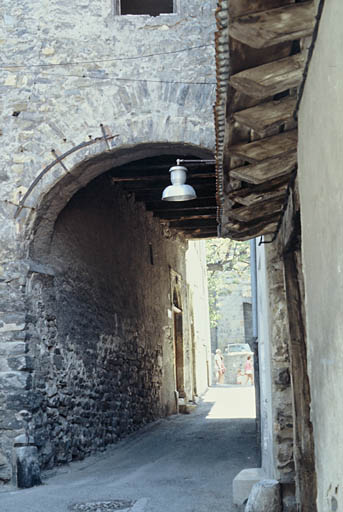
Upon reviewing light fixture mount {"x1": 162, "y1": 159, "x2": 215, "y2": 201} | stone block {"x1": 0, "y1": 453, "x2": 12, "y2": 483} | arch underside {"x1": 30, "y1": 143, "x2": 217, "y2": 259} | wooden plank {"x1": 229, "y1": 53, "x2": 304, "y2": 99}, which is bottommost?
stone block {"x1": 0, "y1": 453, "x2": 12, "y2": 483}

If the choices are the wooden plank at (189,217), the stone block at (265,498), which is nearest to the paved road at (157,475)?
the stone block at (265,498)

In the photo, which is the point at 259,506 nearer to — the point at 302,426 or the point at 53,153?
the point at 302,426

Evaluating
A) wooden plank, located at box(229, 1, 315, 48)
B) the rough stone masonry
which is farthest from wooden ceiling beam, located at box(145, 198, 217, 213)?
wooden plank, located at box(229, 1, 315, 48)

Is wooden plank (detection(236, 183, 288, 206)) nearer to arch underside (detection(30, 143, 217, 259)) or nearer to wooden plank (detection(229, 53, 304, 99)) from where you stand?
wooden plank (detection(229, 53, 304, 99))

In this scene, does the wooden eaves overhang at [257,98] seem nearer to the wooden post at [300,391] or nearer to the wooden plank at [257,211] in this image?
the wooden plank at [257,211]

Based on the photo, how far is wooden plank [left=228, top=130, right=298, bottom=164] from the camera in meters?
3.62

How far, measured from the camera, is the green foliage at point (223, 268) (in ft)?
92.3

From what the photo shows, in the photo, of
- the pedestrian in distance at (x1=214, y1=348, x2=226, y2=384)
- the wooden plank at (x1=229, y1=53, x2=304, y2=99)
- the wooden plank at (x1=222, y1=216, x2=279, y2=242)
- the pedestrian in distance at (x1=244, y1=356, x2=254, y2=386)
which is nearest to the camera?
the wooden plank at (x1=229, y1=53, x2=304, y2=99)

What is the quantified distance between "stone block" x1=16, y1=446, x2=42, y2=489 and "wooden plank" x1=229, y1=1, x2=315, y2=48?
512 centimetres

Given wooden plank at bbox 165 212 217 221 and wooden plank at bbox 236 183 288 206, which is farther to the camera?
wooden plank at bbox 165 212 217 221

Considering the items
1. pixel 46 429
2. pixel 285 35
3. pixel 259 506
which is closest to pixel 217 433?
pixel 46 429

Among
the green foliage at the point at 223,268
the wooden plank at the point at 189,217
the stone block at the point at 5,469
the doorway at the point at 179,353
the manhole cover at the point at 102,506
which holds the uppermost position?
the green foliage at the point at 223,268

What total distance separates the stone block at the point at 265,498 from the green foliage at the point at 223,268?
915 inches

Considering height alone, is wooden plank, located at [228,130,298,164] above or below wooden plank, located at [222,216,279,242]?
above
